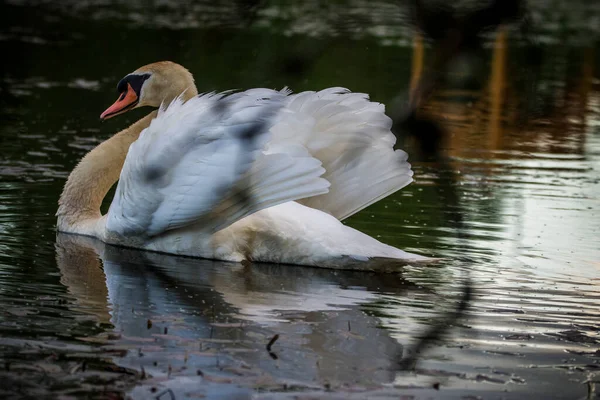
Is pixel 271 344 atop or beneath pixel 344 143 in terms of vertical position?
beneath

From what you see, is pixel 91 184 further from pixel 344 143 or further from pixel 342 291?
pixel 342 291

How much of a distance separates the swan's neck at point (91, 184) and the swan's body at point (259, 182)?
28cm

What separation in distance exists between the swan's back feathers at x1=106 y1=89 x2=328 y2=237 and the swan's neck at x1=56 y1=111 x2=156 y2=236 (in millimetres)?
839

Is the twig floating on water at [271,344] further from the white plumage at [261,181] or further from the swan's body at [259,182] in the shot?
the white plumage at [261,181]

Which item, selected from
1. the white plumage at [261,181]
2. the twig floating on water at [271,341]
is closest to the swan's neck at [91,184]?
the white plumage at [261,181]

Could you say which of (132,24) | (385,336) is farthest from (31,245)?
(132,24)

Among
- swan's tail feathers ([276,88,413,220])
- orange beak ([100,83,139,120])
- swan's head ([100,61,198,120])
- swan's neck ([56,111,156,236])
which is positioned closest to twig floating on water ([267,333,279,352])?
swan's tail feathers ([276,88,413,220])

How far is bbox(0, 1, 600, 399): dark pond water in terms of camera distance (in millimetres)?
4250

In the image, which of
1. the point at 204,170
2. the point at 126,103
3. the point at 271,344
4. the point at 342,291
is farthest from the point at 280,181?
the point at 126,103

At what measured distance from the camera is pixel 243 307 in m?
6.02

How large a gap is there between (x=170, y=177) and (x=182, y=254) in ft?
1.91

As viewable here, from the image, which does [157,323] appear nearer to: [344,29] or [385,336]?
[385,336]

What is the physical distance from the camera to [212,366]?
471cm

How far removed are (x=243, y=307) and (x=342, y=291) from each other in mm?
773
